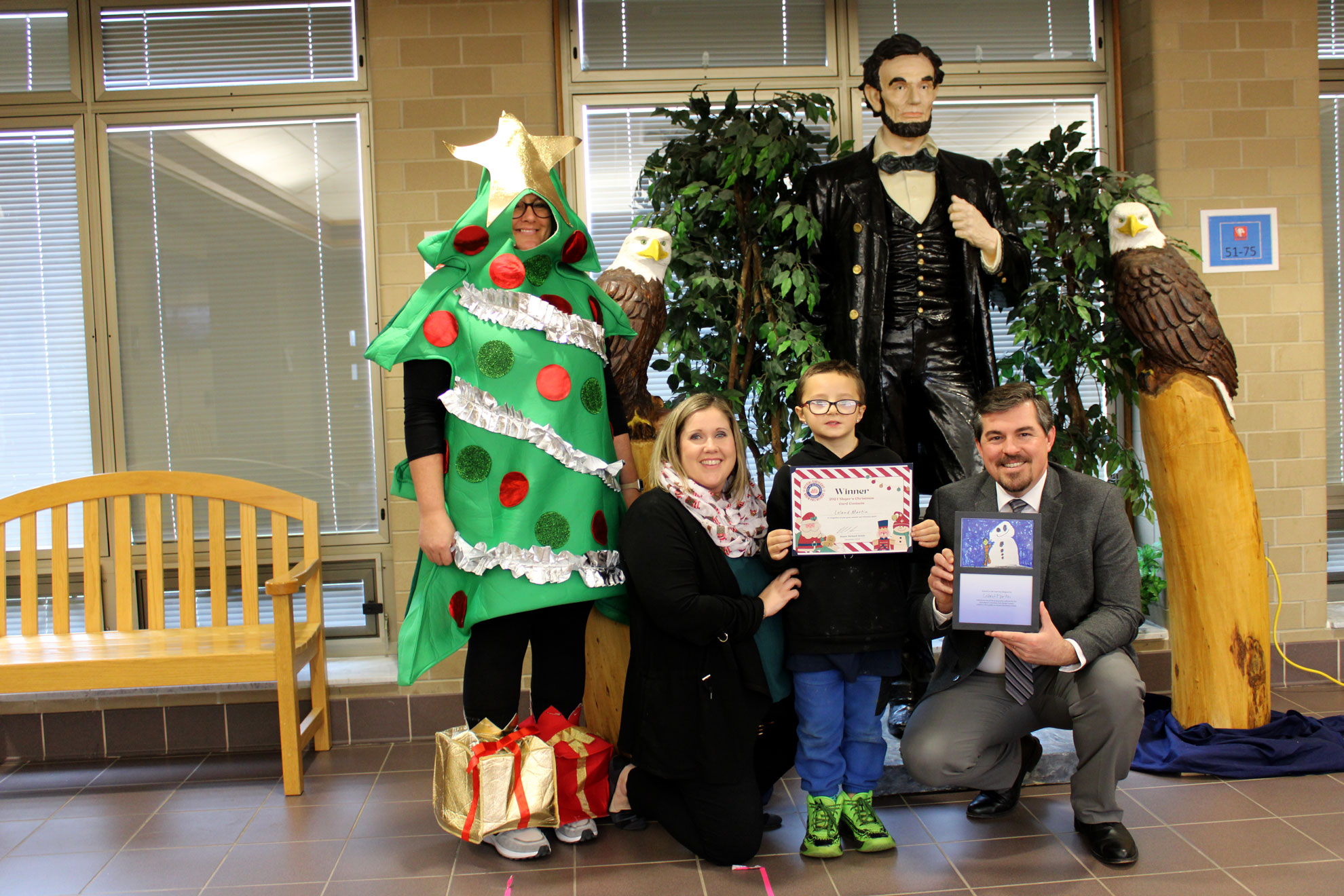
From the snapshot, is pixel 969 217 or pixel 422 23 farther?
pixel 422 23

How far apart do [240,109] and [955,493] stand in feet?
10.1

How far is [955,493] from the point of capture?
248cm

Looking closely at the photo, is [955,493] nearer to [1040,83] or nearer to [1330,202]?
[1040,83]

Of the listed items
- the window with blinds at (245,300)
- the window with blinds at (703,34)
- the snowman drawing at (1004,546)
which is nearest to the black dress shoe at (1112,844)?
the snowman drawing at (1004,546)

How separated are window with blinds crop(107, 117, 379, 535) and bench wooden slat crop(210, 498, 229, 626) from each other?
1.47ft

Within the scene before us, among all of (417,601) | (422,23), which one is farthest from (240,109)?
(417,601)

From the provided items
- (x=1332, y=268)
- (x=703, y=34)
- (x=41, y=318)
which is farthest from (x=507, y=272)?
(x=1332, y=268)

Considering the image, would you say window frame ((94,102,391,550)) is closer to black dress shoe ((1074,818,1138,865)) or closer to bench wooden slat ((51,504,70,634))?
bench wooden slat ((51,504,70,634))

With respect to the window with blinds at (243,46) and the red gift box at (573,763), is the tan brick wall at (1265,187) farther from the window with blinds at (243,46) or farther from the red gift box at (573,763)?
the window with blinds at (243,46)

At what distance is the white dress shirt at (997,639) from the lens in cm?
230

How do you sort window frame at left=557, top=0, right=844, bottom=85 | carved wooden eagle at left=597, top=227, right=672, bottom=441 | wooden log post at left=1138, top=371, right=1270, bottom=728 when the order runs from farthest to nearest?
window frame at left=557, top=0, right=844, bottom=85 < wooden log post at left=1138, top=371, right=1270, bottom=728 < carved wooden eagle at left=597, top=227, right=672, bottom=441

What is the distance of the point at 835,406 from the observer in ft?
7.70

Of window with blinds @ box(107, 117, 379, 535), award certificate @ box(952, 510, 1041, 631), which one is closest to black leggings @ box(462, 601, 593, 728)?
award certificate @ box(952, 510, 1041, 631)

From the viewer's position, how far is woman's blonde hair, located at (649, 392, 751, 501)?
2410 millimetres
